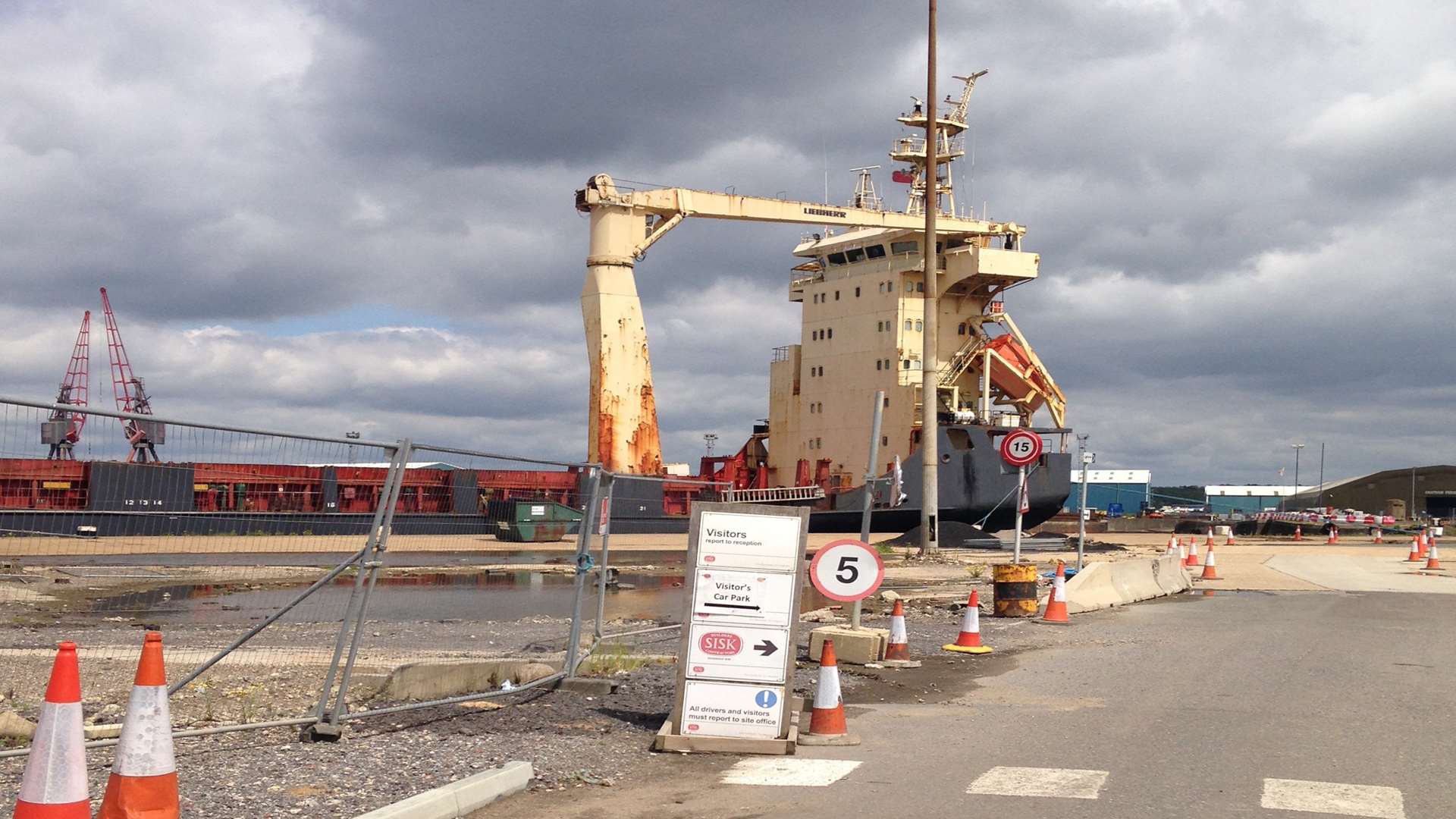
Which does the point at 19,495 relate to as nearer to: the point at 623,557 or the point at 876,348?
the point at 623,557

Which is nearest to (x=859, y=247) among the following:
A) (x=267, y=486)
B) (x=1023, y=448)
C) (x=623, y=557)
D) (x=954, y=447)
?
(x=954, y=447)

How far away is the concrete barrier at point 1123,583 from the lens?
18531 millimetres

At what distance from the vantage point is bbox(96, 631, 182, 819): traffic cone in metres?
5.38

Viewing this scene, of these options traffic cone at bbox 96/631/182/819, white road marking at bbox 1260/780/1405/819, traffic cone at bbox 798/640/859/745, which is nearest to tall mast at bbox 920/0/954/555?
traffic cone at bbox 798/640/859/745

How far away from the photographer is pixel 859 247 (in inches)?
1969

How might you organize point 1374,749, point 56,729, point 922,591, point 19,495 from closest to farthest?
1. point 56,729
2. point 19,495
3. point 1374,749
4. point 922,591

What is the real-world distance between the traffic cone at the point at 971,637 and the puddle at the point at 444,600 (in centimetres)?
435

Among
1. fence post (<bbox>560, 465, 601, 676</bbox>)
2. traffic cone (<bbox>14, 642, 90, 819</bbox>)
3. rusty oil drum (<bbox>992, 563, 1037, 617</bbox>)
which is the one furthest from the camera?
rusty oil drum (<bbox>992, 563, 1037, 617</bbox>)

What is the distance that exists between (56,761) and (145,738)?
47 centimetres

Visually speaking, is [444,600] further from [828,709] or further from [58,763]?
[58,763]

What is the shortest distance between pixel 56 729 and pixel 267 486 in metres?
4.24

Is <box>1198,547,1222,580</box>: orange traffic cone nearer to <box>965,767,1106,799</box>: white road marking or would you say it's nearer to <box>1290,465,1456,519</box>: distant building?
<box>965,767,1106,799</box>: white road marking

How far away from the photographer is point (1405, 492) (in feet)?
369

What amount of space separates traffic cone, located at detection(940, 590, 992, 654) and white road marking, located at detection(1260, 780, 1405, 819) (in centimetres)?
634
